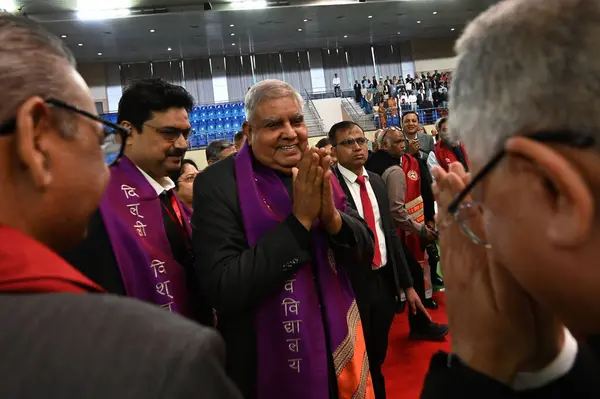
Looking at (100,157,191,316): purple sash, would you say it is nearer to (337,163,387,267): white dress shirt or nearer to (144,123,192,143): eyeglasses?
(144,123,192,143): eyeglasses

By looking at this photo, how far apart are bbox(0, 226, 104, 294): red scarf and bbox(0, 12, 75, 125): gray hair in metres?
0.17

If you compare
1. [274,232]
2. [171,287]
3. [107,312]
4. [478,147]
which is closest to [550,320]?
[478,147]

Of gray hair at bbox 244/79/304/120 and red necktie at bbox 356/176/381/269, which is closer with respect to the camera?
gray hair at bbox 244/79/304/120

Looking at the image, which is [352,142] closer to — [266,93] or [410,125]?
[266,93]

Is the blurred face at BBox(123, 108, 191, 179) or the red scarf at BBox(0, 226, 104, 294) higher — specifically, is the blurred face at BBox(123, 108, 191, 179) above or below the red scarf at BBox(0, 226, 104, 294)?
above

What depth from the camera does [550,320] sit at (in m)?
0.64

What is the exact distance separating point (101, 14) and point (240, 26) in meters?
3.65

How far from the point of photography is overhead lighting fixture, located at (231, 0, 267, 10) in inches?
415

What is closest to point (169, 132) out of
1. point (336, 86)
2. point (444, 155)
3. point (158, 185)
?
point (158, 185)

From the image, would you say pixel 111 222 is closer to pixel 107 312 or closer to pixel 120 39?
pixel 107 312

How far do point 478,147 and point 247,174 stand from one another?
95 centimetres

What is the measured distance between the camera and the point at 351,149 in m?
2.68

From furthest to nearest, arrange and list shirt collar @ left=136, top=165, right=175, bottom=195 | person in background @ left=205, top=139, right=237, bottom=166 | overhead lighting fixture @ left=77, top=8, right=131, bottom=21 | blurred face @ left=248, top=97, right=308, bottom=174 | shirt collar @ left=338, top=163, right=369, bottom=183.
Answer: overhead lighting fixture @ left=77, top=8, right=131, bottom=21 < person in background @ left=205, top=139, right=237, bottom=166 < shirt collar @ left=338, top=163, right=369, bottom=183 < shirt collar @ left=136, top=165, right=175, bottom=195 < blurred face @ left=248, top=97, right=308, bottom=174

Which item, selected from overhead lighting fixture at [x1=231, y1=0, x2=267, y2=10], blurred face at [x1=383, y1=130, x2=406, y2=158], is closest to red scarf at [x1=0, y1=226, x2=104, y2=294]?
blurred face at [x1=383, y1=130, x2=406, y2=158]
